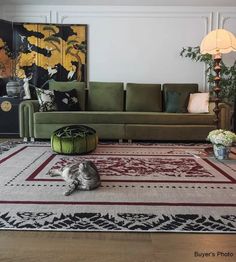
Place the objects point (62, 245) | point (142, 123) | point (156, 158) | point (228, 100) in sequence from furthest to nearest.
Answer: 1. point (228, 100)
2. point (142, 123)
3. point (156, 158)
4. point (62, 245)

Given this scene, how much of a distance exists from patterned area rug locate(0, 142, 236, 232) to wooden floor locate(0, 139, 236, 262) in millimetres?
75

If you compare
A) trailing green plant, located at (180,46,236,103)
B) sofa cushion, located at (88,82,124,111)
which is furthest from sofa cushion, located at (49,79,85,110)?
trailing green plant, located at (180,46,236,103)

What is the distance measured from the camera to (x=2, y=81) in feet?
18.7

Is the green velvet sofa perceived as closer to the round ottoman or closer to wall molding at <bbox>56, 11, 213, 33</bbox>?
the round ottoman

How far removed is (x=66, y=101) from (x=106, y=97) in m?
0.71

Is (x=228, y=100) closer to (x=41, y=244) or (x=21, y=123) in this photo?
(x=21, y=123)

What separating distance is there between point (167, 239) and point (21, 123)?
3.62 m

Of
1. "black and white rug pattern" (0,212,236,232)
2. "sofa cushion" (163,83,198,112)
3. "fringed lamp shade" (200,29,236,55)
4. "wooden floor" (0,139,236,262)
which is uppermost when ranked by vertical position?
"fringed lamp shade" (200,29,236,55)

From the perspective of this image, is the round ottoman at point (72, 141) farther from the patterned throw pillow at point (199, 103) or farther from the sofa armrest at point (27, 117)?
the patterned throw pillow at point (199, 103)

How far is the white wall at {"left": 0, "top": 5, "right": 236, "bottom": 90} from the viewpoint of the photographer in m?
5.76

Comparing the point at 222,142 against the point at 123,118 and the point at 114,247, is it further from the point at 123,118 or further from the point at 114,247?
the point at 114,247


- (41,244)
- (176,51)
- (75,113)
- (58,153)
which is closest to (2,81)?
(75,113)

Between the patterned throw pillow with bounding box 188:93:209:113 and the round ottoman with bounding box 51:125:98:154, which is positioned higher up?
the patterned throw pillow with bounding box 188:93:209:113

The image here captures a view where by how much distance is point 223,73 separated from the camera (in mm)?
5539
